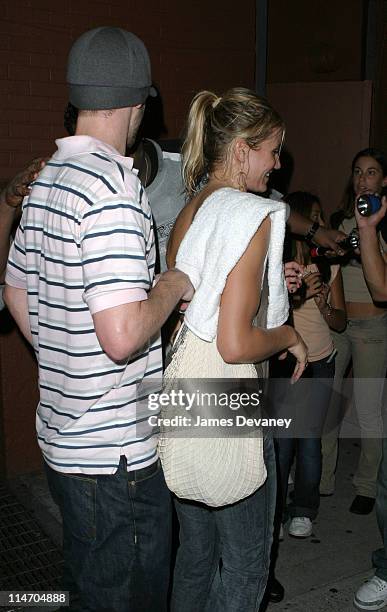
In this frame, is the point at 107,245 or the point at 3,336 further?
the point at 3,336

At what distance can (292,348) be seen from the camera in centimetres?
219


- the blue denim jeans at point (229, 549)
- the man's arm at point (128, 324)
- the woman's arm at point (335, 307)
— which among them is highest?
the man's arm at point (128, 324)

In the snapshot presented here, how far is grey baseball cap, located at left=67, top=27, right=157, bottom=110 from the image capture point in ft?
5.85

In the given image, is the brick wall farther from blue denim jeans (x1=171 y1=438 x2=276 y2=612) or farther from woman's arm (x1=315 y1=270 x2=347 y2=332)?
blue denim jeans (x1=171 y1=438 x2=276 y2=612)

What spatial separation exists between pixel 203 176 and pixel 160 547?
120 cm

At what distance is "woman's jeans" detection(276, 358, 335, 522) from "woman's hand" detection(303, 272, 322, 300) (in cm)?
38

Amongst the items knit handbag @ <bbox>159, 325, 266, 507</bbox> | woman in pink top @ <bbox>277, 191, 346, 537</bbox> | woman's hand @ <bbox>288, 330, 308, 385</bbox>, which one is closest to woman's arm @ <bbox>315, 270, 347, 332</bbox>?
woman in pink top @ <bbox>277, 191, 346, 537</bbox>

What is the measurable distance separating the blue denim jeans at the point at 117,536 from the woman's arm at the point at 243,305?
397mm

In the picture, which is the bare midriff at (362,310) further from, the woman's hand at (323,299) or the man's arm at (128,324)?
the man's arm at (128,324)

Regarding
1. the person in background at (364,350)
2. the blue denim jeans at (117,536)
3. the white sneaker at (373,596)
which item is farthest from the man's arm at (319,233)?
the blue denim jeans at (117,536)

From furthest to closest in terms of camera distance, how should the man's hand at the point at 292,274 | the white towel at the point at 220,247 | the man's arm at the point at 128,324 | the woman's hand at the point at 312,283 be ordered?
the woman's hand at the point at 312,283 < the man's hand at the point at 292,274 < the white towel at the point at 220,247 < the man's arm at the point at 128,324

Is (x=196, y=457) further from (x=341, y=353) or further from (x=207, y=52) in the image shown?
(x=207, y=52)

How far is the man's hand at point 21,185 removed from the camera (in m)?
2.11

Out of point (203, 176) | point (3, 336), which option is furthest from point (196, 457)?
point (3, 336)
